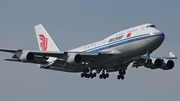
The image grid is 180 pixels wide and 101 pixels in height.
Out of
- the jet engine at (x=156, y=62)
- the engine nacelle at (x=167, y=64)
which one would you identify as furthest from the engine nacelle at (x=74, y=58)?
the engine nacelle at (x=167, y=64)

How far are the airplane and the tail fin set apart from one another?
6.02 m

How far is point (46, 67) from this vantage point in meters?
79.0

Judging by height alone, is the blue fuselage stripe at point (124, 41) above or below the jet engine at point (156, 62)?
above

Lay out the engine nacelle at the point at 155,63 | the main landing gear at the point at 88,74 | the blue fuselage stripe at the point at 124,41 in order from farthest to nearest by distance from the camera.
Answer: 1. the engine nacelle at the point at 155,63
2. the main landing gear at the point at 88,74
3. the blue fuselage stripe at the point at 124,41

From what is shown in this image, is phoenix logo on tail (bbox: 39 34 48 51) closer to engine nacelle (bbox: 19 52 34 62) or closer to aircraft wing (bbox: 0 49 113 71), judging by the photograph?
aircraft wing (bbox: 0 49 113 71)

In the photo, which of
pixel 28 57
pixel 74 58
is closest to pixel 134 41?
pixel 74 58

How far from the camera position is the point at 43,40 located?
8975 centimetres

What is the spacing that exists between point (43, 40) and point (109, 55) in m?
21.6

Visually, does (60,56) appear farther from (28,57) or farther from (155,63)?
(155,63)

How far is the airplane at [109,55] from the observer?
68.4 meters

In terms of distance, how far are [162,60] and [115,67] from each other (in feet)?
22.0

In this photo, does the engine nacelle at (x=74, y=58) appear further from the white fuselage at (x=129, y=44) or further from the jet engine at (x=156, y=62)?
the jet engine at (x=156, y=62)

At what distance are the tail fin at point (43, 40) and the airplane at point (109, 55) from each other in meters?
6.02

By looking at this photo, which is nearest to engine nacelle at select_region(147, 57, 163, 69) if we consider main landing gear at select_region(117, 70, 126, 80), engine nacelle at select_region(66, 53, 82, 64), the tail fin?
main landing gear at select_region(117, 70, 126, 80)
